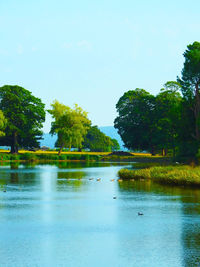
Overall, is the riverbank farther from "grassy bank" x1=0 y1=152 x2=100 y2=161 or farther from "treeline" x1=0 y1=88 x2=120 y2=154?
"treeline" x1=0 y1=88 x2=120 y2=154

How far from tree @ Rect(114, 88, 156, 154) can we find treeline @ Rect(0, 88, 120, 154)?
10933 mm

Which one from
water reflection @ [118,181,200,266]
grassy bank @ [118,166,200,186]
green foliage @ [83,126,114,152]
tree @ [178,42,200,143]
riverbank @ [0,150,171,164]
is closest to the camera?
water reflection @ [118,181,200,266]

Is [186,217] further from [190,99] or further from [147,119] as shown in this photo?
[147,119]

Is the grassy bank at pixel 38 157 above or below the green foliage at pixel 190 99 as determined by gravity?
below

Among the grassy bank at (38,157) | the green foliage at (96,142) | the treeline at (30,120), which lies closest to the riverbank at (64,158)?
the grassy bank at (38,157)

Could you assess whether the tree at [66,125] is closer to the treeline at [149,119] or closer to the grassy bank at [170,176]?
the treeline at [149,119]

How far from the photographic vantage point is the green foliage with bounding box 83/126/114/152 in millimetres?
146875

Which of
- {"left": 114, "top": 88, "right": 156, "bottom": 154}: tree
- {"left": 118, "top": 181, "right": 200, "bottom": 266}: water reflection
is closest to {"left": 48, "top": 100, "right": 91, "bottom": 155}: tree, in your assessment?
{"left": 114, "top": 88, "right": 156, "bottom": 154}: tree

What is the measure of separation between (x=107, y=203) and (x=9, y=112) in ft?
270

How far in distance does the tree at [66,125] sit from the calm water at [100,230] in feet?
239

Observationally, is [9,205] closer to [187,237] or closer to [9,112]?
[187,237]

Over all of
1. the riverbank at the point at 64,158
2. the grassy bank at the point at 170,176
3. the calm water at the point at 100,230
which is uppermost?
the riverbank at the point at 64,158

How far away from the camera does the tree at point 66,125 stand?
4048 inches

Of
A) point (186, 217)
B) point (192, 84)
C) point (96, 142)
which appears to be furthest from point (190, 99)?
point (96, 142)
